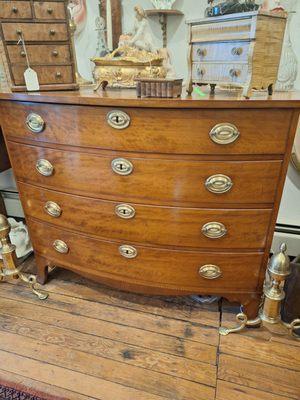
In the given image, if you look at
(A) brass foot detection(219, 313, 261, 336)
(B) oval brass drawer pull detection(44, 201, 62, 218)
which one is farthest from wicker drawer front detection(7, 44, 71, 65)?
(A) brass foot detection(219, 313, 261, 336)

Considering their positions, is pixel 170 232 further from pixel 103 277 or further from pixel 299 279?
pixel 299 279

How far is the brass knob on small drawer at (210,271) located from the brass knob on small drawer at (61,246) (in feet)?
2.10

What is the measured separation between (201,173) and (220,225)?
0.22m

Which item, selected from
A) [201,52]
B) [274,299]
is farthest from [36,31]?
[274,299]

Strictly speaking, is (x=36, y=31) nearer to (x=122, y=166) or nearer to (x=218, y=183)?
(x=122, y=166)

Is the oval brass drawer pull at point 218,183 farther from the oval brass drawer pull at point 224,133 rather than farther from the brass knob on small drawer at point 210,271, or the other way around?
the brass knob on small drawer at point 210,271

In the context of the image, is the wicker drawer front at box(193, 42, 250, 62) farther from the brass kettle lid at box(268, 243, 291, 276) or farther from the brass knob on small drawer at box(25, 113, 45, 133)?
the brass kettle lid at box(268, 243, 291, 276)

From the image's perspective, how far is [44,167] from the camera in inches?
47.3

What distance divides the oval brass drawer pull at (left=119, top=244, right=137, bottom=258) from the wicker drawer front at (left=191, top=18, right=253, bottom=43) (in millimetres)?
846

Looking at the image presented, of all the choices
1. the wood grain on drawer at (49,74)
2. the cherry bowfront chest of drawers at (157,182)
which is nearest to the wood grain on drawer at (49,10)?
the wood grain on drawer at (49,74)

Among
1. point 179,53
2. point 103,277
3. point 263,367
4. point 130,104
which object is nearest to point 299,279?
point 263,367

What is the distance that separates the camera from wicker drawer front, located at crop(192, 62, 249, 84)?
984mm

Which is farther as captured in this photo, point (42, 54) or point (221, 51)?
point (42, 54)

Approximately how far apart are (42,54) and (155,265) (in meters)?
1.02
